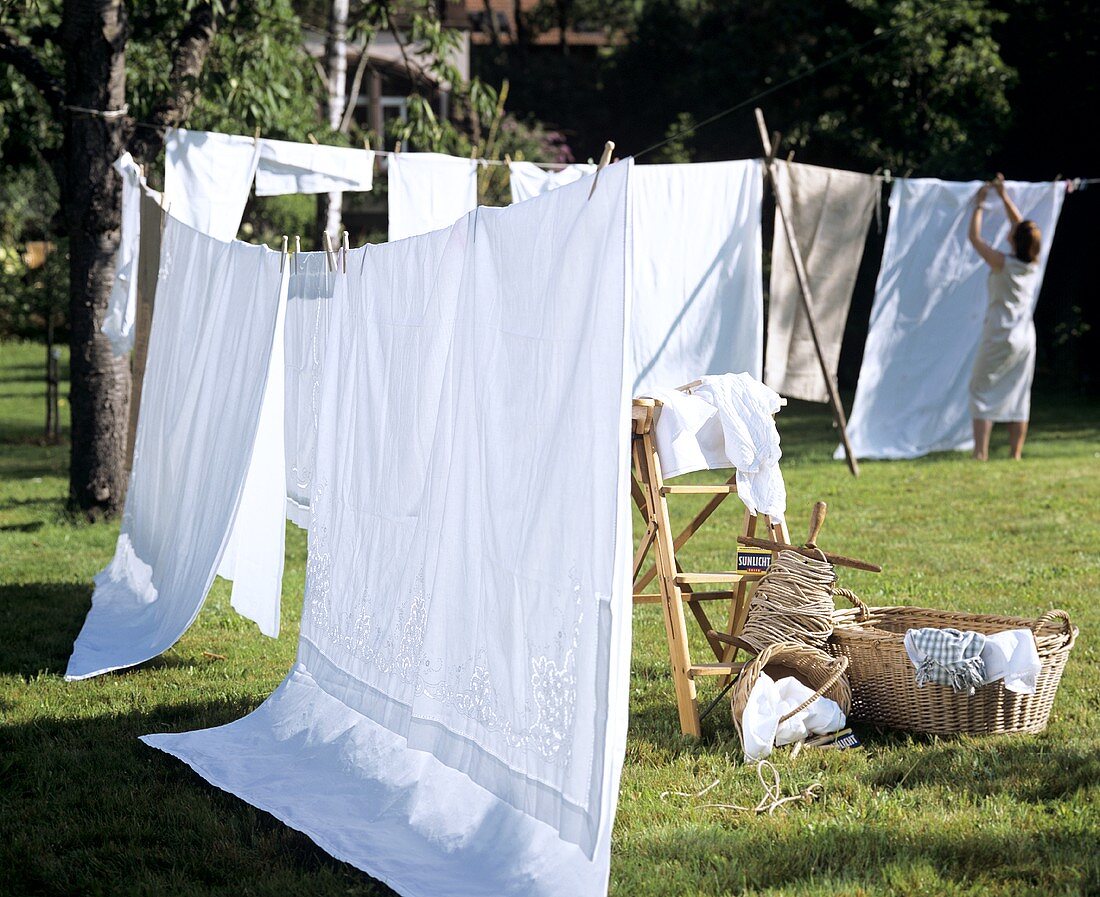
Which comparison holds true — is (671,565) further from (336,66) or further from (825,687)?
(336,66)

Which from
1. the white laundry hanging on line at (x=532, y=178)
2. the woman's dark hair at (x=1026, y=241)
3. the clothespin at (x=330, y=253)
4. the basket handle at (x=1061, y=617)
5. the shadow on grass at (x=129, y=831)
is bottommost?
the shadow on grass at (x=129, y=831)

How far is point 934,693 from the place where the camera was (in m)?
3.39

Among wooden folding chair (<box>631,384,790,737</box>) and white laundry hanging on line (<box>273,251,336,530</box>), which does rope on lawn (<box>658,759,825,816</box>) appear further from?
white laundry hanging on line (<box>273,251,336,530</box>)

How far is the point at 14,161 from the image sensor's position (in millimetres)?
9328

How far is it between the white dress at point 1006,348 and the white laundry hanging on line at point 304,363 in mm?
6079

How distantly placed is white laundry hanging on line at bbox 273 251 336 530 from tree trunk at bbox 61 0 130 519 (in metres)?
3.48

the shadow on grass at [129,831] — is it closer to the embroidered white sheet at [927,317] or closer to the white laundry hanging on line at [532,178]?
the white laundry hanging on line at [532,178]

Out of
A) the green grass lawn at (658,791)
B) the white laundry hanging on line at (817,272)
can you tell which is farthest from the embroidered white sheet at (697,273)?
the green grass lawn at (658,791)

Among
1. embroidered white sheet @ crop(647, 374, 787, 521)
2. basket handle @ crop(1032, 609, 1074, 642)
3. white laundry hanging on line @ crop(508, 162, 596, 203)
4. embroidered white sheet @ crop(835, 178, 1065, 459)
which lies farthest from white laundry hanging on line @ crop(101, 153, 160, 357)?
embroidered white sheet @ crop(835, 178, 1065, 459)

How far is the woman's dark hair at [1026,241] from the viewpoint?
8422mm

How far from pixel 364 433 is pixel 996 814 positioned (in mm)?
1879

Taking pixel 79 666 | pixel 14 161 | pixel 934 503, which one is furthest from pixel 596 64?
pixel 79 666

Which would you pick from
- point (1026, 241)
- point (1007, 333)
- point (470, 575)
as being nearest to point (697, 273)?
point (1026, 241)

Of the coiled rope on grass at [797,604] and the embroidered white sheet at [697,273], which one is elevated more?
the embroidered white sheet at [697,273]
